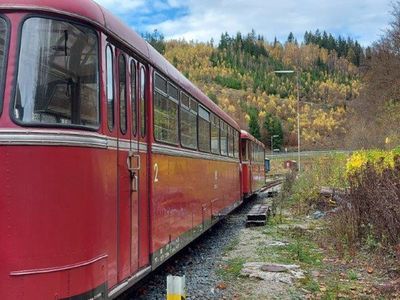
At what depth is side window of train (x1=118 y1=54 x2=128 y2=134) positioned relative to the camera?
569cm

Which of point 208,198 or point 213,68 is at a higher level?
point 213,68

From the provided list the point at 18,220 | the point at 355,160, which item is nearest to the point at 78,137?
the point at 18,220

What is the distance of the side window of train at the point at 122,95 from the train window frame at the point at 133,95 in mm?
214

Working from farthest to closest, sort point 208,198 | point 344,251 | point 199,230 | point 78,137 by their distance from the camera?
point 208,198, point 199,230, point 344,251, point 78,137

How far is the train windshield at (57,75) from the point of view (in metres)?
4.50

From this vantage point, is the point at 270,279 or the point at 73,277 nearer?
the point at 73,277

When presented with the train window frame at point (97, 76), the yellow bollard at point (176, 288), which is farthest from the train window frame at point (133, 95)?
the yellow bollard at point (176, 288)

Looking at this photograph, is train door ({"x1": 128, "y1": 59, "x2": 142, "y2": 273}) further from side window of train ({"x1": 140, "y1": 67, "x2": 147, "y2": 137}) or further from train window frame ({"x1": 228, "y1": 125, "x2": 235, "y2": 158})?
train window frame ({"x1": 228, "y1": 125, "x2": 235, "y2": 158})

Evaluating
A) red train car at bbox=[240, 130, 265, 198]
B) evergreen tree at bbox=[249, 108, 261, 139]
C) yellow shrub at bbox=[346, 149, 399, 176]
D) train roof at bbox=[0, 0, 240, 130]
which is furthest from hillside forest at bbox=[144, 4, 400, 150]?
train roof at bbox=[0, 0, 240, 130]

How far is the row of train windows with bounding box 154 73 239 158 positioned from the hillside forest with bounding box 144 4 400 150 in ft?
71.2

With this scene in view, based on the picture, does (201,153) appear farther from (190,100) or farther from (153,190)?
(153,190)

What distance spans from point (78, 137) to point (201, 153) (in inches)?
233

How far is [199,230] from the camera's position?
407 inches

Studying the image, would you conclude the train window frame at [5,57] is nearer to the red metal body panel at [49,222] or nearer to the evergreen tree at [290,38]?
the red metal body panel at [49,222]
